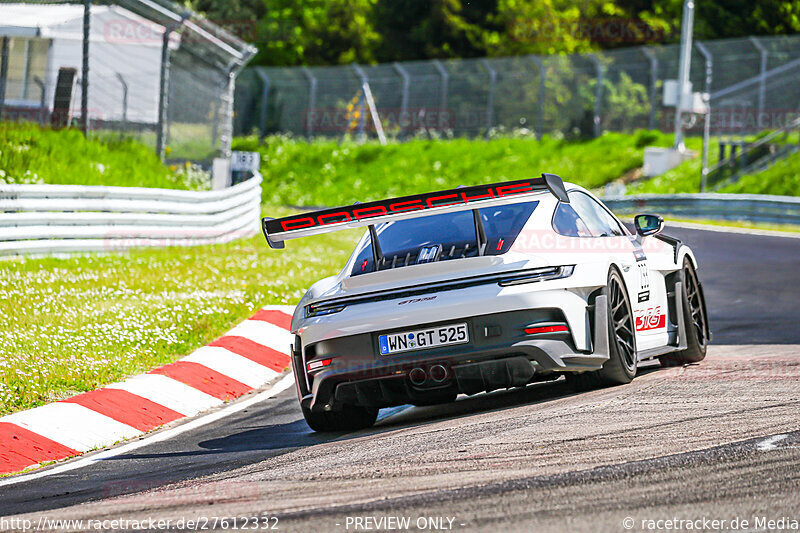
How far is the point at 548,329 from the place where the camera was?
283 inches

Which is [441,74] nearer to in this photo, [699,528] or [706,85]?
[706,85]

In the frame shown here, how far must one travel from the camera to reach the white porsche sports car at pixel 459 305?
7152mm

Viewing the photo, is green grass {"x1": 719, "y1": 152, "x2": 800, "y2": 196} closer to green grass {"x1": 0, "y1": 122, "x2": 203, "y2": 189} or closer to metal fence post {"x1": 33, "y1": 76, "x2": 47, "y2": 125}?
green grass {"x1": 0, "y1": 122, "x2": 203, "y2": 189}

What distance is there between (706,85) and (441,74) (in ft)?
32.2

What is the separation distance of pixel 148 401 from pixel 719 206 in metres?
24.4

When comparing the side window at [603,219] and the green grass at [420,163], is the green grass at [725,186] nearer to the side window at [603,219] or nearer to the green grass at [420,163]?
the green grass at [420,163]

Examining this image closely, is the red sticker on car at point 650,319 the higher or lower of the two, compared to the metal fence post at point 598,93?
lower

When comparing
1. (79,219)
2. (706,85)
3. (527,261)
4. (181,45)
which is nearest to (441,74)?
(706,85)

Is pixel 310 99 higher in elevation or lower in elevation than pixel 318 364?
higher

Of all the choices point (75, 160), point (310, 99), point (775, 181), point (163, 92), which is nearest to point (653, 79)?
point (775, 181)

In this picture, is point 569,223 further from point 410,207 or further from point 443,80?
point 443,80

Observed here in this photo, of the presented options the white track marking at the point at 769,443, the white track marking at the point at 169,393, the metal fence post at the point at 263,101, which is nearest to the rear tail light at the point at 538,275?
the white track marking at the point at 769,443

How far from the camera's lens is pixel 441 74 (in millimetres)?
45594

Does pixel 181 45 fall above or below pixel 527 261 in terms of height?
above
